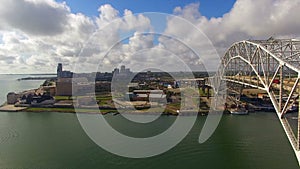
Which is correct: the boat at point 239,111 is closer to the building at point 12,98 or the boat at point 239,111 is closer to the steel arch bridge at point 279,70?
the steel arch bridge at point 279,70

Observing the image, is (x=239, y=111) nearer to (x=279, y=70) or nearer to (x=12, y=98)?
(x=279, y=70)

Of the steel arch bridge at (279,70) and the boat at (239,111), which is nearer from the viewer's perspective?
the steel arch bridge at (279,70)

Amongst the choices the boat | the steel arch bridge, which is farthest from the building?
the steel arch bridge

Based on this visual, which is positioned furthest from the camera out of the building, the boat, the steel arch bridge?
the building

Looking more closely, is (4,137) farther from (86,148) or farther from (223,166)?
(223,166)

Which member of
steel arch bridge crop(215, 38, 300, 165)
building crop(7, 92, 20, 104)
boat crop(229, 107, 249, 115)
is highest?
steel arch bridge crop(215, 38, 300, 165)

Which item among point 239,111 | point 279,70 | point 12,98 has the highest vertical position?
point 279,70

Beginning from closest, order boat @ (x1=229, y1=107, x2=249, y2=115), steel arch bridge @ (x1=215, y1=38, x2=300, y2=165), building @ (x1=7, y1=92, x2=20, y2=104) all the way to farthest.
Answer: steel arch bridge @ (x1=215, y1=38, x2=300, y2=165), boat @ (x1=229, y1=107, x2=249, y2=115), building @ (x1=7, y1=92, x2=20, y2=104)

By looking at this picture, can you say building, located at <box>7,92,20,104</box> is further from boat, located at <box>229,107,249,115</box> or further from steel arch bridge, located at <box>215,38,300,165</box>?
steel arch bridge, located at <box>215,38,300,165</box>

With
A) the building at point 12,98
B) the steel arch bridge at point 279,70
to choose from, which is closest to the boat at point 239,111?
the steel arch bridge at point 279,70

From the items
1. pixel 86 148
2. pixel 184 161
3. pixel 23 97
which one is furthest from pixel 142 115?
pixel 23 97

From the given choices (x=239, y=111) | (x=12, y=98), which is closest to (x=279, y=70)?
(x=239, y=111)
